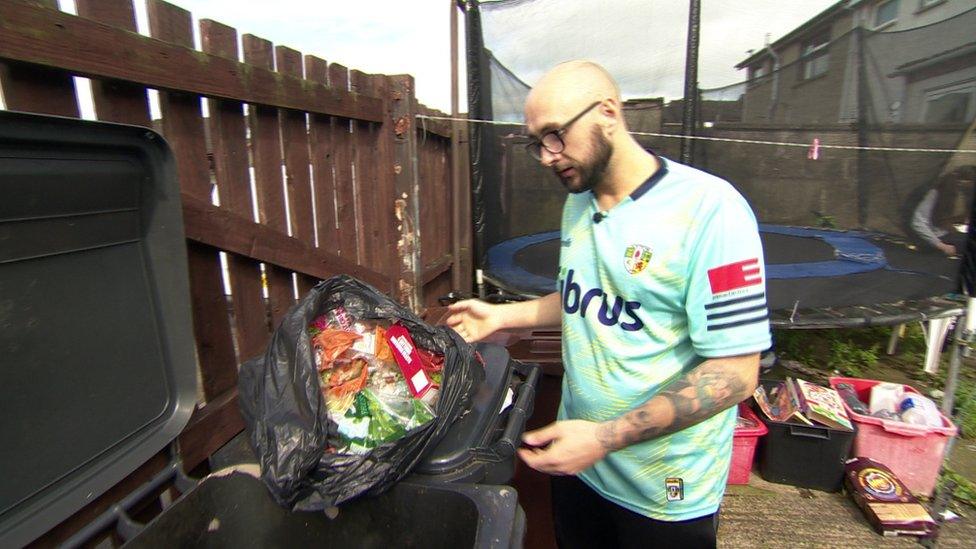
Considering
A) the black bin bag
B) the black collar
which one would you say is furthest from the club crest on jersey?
the black bin bag

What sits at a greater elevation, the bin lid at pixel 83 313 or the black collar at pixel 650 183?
the black collar at pixel 650 183

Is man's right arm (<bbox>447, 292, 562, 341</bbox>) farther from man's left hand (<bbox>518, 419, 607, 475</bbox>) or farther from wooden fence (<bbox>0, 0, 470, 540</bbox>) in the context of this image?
wooden fence (<bbox>0, 0, 470, 540</bbox>)

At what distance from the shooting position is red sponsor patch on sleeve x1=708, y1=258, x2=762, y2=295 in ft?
3.68

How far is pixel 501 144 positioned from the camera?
16.1 feet

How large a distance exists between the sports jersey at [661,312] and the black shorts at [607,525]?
34mm

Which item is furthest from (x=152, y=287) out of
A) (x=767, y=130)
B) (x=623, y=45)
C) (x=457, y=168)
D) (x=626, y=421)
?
(x=767, y=130)

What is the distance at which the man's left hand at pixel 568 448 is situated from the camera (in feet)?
3.84

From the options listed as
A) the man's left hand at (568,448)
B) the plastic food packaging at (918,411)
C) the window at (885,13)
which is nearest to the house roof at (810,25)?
the window at (885,13)

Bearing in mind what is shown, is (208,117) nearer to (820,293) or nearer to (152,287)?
(152,287)

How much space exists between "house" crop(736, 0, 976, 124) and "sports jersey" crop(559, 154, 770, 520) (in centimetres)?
381

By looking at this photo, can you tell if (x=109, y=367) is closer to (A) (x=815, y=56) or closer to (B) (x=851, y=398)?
(B) (x=851, y=398)

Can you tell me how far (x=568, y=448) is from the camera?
1.17 meters

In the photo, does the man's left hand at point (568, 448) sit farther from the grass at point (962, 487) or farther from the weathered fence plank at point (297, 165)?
the grass at point (962, 487)

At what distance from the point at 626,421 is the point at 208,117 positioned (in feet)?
5.39
